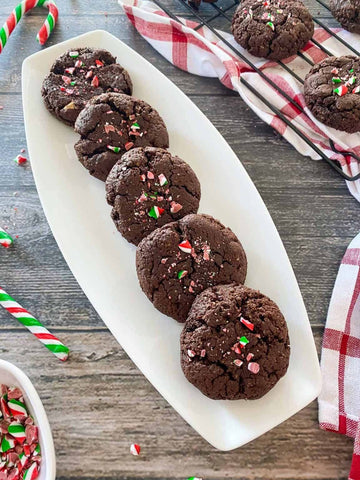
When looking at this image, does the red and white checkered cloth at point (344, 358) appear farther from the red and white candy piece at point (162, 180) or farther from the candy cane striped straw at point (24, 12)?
the candy cane striped straw at point (24, 12)

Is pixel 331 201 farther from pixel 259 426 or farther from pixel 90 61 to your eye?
pixel 90 61

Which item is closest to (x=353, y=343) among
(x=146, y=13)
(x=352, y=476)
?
(x=352, y=476)

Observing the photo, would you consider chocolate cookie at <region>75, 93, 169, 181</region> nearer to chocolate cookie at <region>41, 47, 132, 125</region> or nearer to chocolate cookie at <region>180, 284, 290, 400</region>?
chocolate cookie at <region>41, 47, 132, 125</region>

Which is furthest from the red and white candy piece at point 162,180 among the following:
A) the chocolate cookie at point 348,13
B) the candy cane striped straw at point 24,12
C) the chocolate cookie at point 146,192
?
the chocolate cookie at point 348,13

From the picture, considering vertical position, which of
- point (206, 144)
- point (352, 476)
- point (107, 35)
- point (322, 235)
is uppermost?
point (107, 35)

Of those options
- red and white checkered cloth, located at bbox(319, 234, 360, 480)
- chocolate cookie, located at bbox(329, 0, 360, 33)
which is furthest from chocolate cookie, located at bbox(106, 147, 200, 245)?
chocolate cookie, located at bbox(329, 0, 360, 33)
